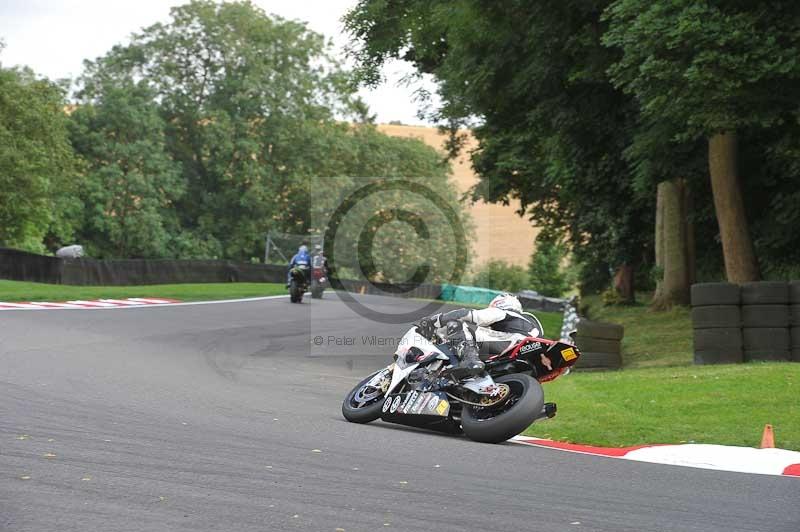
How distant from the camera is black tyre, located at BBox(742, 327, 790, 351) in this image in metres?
15.8

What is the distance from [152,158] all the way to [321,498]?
196 feet

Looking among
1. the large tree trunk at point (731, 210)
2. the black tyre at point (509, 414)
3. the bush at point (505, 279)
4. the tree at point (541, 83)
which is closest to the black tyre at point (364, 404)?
the black tyre at point (509, 414)

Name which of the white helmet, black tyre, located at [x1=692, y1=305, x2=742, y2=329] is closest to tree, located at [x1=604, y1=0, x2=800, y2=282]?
black tyre, located at [x1=692, y1=305, x2=742, y2=329]

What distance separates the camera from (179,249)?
6519 centimetres

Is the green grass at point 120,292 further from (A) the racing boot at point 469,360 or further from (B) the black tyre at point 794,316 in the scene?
(A) the racing boot at point 469,360

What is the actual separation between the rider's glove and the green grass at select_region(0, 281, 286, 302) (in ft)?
62.1

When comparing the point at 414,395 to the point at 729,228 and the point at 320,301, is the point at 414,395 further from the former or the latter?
the point at 320,301

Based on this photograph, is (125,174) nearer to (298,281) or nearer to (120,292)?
(120,292)

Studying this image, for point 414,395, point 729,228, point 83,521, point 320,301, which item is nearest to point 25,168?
point 320,301

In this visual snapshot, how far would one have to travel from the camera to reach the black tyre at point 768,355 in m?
15.8

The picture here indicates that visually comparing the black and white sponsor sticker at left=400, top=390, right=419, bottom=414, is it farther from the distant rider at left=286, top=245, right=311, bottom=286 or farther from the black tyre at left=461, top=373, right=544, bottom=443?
the distant rider at left=286, top=245, right=311, bottom=286

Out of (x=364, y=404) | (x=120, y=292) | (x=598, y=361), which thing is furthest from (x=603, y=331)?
(x=120, y=292)

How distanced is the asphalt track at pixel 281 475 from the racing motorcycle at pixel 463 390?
0.70 ft

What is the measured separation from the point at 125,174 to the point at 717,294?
52.6 metres
